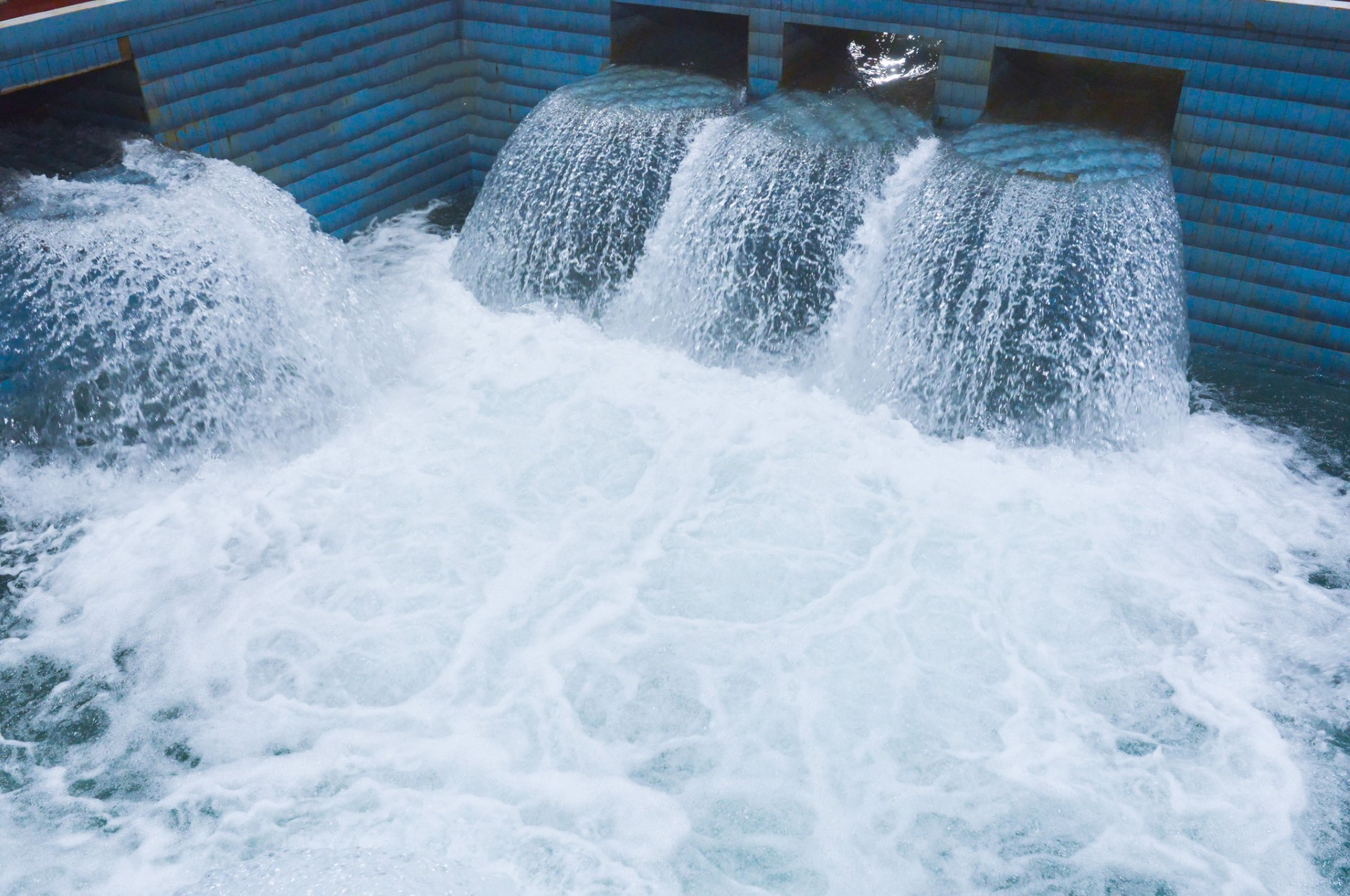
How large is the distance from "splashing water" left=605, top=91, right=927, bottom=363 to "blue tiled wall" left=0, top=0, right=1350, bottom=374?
0.71m

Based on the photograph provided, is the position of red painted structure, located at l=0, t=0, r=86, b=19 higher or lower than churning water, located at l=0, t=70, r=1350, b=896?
higher

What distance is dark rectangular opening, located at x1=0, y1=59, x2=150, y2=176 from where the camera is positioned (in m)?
5.54

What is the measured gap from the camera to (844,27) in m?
6.11

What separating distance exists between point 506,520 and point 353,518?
67 cm

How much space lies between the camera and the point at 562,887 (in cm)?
322

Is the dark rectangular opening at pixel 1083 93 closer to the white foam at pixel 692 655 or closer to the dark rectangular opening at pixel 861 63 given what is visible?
the dark rectangular opening at pixel 861 63

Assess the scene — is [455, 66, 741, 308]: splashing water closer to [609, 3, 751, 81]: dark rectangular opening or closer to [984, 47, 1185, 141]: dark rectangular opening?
[609, 3, 751, 81]: dark rectangular opening

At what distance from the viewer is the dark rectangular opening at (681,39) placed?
6.86 metres

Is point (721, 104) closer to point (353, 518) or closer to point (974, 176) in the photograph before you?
point (974, 176)

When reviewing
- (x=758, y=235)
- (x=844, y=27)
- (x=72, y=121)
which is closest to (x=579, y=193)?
(x=758, y=235)

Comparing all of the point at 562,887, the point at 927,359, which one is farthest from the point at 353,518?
the point at 927,359

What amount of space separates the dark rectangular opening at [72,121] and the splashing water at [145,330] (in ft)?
1.04

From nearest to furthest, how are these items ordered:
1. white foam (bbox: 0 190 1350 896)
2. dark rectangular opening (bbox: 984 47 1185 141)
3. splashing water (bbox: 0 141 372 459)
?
white foam (bbox: 0 190 1350 896), splashing water (bbox: 0 141 372 459), dark rectangular opening (bbox: 984 47 1185 141)

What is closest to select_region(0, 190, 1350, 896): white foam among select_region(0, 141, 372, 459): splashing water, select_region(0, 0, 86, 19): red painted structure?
select_region(0, 141, 372, 459): splashing water
